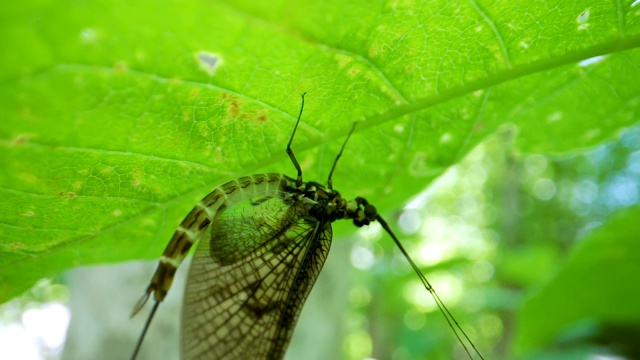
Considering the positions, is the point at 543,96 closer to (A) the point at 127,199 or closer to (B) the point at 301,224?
(B) the point at 301,224

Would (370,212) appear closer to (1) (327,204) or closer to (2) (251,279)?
(1) (327,204)

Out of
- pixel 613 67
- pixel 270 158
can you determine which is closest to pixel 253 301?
pixel 270 158

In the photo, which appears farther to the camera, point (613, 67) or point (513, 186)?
point (513, 186)

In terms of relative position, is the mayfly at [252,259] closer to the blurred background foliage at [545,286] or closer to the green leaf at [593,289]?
the blurred background foliage at [545,286]

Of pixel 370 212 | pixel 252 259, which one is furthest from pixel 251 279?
pixel 370 212

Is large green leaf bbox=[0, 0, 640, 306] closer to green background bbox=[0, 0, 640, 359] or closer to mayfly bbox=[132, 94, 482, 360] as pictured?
green background bbox=[0, 0, 640, 359]

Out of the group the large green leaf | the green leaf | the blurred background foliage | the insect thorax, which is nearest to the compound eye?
the insect thorax
